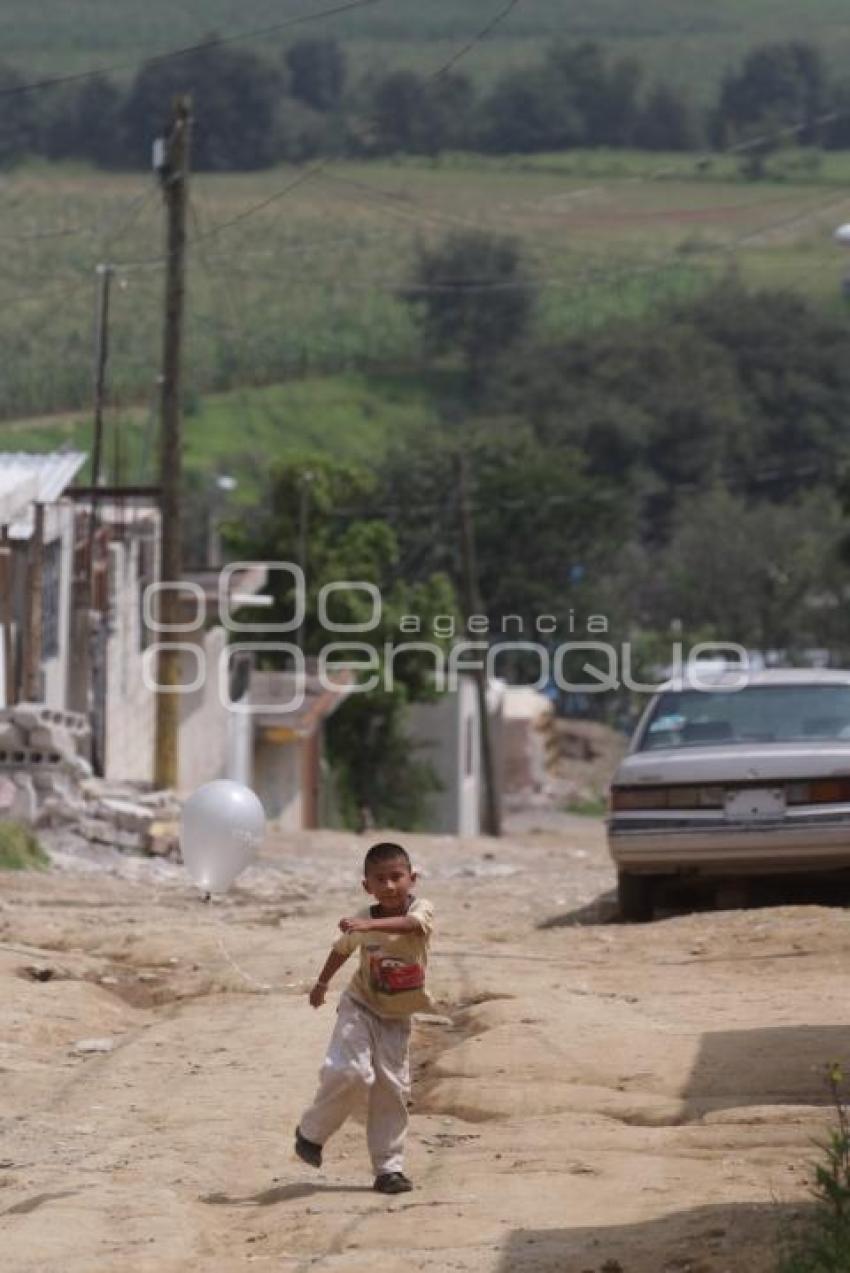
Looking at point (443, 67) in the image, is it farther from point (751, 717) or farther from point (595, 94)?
point (595, 94)

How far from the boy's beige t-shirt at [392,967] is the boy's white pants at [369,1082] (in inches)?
2.7

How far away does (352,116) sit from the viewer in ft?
416

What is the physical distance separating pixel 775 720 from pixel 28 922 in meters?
4.73

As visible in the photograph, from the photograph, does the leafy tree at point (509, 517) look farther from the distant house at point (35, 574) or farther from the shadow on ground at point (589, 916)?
the shadow on ground at point (589, 916)

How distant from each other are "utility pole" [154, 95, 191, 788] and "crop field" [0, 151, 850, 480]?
105 ft

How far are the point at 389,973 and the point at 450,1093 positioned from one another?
2018 mm

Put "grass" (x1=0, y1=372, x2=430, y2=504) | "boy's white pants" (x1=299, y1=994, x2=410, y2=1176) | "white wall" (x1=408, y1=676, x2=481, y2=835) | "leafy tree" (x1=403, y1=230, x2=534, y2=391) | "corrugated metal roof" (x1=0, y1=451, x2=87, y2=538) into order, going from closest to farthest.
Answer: "boy's white pants" (x1=299, y1=994, x2=410, y2=1176) → "corrugated metal roof" (x1=0, y1=451, x2=87, y2=538) → "white wall" (x1=408, y1=676, x2=481, y2=835) → "grass" (x1=0, y1=372, x2=430, y2=504) → "leafy tree" (x1=403, y1=230, x2=534, y2=391)

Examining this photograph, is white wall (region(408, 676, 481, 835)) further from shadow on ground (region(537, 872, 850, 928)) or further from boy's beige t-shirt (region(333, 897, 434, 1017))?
boy's beige t-shirt (region(333, 897, 434, 1017))

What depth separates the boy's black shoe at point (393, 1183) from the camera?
9.83m

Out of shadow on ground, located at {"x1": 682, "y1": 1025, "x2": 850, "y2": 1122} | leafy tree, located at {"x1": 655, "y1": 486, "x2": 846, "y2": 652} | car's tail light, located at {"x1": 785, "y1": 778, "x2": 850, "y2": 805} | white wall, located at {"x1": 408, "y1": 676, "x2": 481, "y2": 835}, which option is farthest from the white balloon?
leafy tree, located at {"x1": 655, "y1": 486, "x2": 846, "y2": 652}

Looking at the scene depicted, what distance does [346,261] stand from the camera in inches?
4373

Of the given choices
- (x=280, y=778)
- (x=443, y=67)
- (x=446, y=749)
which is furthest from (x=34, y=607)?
(x=446, y=749)

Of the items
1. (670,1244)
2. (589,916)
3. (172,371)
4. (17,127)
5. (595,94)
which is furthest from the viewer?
(595,94)

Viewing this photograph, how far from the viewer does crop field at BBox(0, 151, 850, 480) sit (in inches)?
3167
